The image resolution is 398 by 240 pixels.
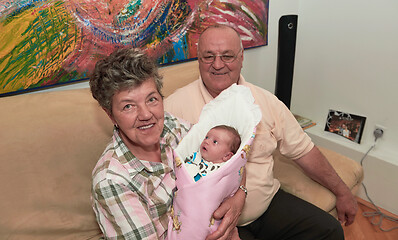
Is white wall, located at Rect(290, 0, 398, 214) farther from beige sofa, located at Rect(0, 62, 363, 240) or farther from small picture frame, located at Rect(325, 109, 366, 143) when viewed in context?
beige sofa, located at Rect(0, 62, 363, 240)

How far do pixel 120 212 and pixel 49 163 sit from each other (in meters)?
0.43

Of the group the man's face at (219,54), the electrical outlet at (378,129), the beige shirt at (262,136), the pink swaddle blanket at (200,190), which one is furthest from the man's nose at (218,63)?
the electrical outlet at (378,129)

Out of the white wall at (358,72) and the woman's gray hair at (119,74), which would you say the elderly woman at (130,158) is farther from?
the white wall at (358,72)

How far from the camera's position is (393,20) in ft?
6.59

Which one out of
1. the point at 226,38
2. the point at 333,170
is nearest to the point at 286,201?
the point at 333,170

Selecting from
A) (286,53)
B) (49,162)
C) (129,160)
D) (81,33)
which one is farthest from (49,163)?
(286,53)

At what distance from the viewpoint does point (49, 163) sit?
1119 millimetres

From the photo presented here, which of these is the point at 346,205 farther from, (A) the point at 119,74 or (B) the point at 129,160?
(A) the point at 119,74

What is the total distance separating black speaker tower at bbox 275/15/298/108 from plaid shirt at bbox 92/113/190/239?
1.43 metres

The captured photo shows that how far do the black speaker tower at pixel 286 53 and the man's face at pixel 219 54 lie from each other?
82 centimetres

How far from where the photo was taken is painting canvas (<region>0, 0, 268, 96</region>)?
1.29 m

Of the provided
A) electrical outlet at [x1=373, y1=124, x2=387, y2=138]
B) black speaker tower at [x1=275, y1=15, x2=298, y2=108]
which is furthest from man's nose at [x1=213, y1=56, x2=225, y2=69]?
electrical outlet at [x1=373, y1=124, x2=387, y2=138]

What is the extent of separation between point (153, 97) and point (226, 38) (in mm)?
589

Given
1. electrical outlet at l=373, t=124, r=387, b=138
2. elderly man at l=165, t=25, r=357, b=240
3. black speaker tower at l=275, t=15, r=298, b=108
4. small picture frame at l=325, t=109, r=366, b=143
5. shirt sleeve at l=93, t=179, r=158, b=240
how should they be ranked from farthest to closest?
small picture frame at l=325, t=109, r=366, b=143 → electrical outlet at l=373, t=124, r=387, b=138 → black speaker tower at l=275, t=15, r=298, b=108 → elderly man at l=165, t=25, r=357, b=240 → shirt sleeve at l=93, t=179, r=158, b=240
